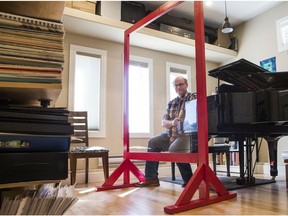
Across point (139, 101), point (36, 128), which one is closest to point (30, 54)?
point (36, 128)

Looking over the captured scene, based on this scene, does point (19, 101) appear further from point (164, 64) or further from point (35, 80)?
point (164, 64)

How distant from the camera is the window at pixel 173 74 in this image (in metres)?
3.34

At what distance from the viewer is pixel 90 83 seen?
397 cm

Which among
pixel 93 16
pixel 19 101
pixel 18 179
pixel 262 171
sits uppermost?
pixel 93 16

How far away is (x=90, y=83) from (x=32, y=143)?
10.5ft

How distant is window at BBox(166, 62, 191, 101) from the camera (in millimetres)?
3338

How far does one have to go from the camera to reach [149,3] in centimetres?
420

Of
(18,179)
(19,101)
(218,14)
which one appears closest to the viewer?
(18,179)

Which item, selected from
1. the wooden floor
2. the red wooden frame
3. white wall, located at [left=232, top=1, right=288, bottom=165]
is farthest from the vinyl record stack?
white wall, located at [left=232, top=1, right=288, bottom=165]

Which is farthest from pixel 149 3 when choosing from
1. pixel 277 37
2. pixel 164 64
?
pixel 277 37

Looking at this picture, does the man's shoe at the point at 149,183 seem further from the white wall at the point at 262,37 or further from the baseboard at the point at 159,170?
the white wall at the point at 262,37

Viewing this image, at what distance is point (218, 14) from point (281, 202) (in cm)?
338

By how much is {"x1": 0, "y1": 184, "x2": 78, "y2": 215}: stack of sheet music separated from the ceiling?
3808 millimetres

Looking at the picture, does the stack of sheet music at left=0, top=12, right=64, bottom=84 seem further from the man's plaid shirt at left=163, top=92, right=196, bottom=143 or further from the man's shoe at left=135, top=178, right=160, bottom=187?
the man's shoe at left=135, top=178, right=160, bottom=187
